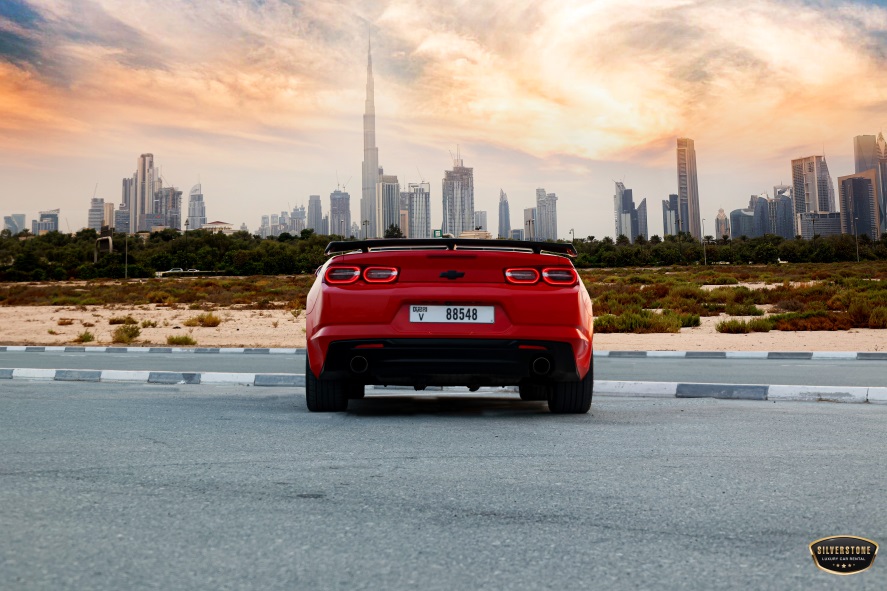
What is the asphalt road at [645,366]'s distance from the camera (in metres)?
10.7

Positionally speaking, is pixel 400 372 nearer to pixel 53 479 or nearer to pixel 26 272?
pixel 53 479

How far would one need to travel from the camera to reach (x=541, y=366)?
6.33 meters

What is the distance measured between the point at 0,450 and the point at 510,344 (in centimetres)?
346

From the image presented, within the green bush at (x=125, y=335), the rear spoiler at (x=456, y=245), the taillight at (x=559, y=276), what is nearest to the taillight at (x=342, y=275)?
the rear spoiler at (x=456, y=245)

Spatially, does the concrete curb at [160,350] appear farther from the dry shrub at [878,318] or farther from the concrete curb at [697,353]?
the dry shrub at [878,318]

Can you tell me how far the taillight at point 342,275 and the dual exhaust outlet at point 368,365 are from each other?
1.99 ft

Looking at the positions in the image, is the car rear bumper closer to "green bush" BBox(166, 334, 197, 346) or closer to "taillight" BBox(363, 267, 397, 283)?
"taillight" BBox(363, 267, 397, 283)

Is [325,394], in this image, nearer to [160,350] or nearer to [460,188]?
[160,350]

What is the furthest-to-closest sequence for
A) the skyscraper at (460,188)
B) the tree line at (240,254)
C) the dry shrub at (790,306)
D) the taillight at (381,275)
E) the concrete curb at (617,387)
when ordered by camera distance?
1. the skyscraper at (460,188)
2. the tree line at (240,254)
3. the dry shrub at (790,306)
4. the concrete curb at (617,387)
5. the taillight at (381,275)

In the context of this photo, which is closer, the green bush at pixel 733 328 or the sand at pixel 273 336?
the sand at pixel 273 336

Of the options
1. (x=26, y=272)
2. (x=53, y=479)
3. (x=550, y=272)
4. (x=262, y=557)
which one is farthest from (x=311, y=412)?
(x=26, y=272)

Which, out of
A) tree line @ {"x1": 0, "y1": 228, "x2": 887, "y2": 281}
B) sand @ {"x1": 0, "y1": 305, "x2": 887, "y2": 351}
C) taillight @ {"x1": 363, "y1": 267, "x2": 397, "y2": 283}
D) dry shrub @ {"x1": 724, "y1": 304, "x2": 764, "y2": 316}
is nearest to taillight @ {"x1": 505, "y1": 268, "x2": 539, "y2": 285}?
taillight @ {"x1": 363, "y1": 267, "x2": 397, "y2": 283}

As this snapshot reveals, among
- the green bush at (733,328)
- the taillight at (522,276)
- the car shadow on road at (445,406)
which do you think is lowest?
the car shadow on road at (445,406)

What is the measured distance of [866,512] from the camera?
3.46 meters
